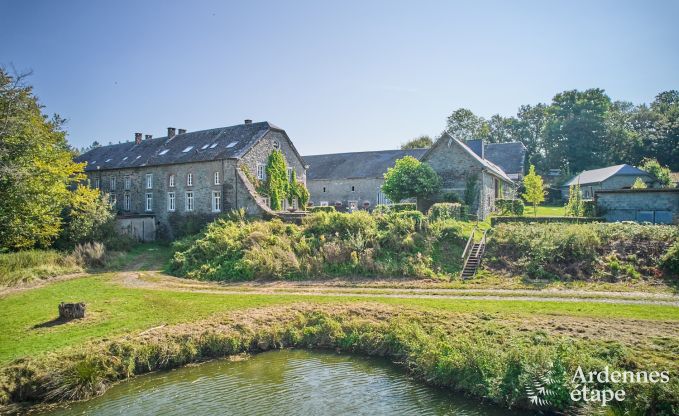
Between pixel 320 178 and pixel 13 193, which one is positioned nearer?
pixel 13 193

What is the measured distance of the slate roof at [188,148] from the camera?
36.3 meters

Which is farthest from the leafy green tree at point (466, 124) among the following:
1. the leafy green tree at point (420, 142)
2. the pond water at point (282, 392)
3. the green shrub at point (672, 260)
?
the pond water at point (282, 392)

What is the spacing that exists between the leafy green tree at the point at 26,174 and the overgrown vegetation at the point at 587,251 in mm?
26556

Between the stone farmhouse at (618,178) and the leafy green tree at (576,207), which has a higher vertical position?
the stone farmhouse at (618,178)

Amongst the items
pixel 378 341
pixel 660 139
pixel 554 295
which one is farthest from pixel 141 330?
pixel 660 139

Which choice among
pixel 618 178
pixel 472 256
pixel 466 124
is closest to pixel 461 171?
pixel 472 256

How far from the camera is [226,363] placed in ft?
47.5

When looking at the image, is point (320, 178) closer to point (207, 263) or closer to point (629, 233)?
point (207, 263)

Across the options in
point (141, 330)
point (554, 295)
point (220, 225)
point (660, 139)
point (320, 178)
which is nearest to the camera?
point (141, 330)

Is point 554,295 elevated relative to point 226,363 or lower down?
elevated

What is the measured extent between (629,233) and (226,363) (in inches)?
857

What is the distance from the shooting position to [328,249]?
2547cm

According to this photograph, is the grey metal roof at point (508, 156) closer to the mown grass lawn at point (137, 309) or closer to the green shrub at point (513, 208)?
the green shrub at point (513, 208)

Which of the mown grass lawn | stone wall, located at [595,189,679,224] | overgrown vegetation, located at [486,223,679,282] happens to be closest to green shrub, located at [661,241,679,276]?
overgrown vegetation, located at [486,223,679,282]
